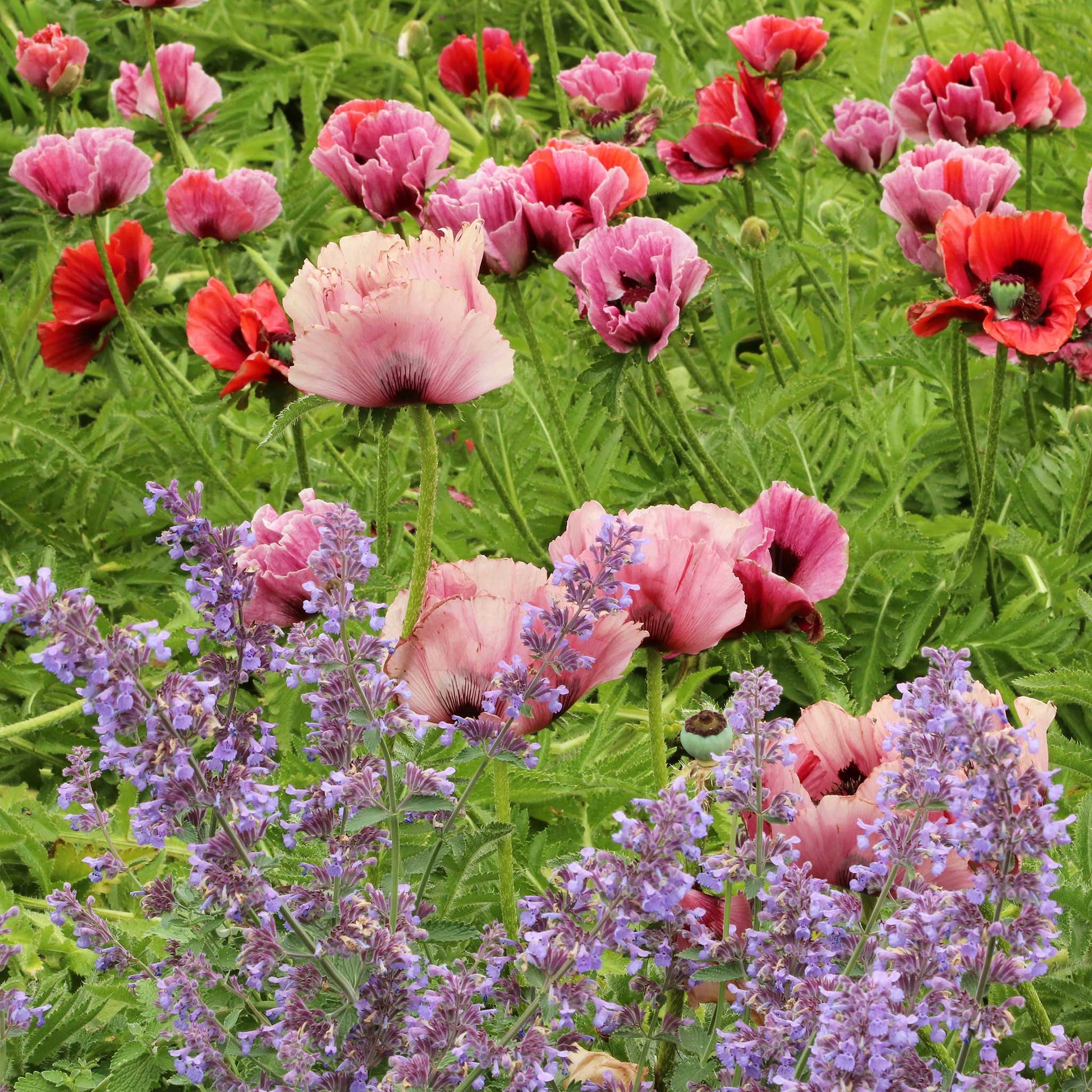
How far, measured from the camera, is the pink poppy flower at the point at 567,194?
1789 mm

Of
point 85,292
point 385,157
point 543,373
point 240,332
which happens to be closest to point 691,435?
point 543,373

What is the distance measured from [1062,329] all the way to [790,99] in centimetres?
216

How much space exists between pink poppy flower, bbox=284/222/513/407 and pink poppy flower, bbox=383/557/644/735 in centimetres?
16

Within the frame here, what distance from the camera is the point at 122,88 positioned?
2.93m

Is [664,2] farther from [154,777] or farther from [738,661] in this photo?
[154,777]

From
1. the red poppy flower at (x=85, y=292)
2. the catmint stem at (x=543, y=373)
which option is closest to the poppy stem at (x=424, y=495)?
the catmint stem at (x=543, y=373)

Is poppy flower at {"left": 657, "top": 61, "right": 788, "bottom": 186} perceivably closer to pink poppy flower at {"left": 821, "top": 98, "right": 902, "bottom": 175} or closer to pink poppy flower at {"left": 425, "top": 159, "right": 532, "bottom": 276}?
pink poppy flower at {"left": 821, "top": 98, "right": 902, "bottom": 175}

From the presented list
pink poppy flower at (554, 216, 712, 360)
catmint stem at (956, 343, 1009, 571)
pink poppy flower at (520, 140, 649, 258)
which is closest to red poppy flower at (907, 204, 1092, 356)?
catmint stem at (956, 343, 1009, 571)

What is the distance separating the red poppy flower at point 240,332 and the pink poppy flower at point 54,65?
2.41 ft

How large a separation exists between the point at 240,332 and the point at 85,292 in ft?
1.26

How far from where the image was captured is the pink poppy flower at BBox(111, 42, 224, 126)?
9.37 ft

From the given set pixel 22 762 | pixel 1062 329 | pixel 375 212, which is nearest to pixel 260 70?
pixel 375 212

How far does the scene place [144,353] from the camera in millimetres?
2309

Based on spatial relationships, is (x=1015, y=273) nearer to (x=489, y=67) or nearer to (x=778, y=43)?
(x=778, y=43)
